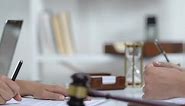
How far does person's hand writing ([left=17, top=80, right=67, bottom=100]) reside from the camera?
3.66 ft

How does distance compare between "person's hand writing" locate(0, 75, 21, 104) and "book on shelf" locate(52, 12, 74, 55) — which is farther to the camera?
"book on shelf" locate(52, 12, 74, 55)

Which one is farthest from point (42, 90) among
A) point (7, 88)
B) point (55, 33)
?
point (55, 33)

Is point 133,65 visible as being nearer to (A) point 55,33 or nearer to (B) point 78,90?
(B) point 78,90

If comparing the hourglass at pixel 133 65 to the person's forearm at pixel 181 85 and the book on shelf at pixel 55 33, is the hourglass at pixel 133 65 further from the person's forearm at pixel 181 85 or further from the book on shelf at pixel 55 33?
the book on shelf at pixel 55 33

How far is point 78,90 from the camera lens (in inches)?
24.5

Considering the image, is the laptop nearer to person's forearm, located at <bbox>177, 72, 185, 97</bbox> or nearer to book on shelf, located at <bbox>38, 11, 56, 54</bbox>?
person's forearm, located at <bbox>177, 72, 185, 97</bbox>

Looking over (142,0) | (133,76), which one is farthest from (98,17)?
(133,76)

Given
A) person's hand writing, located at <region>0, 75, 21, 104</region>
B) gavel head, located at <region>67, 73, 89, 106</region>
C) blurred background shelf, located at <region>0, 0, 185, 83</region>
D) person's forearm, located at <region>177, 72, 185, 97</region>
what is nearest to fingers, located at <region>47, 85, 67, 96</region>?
person's hand writing, located at <region>0, 75, 21, 104</region>

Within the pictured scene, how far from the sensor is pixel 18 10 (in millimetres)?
2455

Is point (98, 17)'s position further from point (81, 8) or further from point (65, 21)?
point (65, 21)

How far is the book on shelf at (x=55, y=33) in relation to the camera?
263 centimetres

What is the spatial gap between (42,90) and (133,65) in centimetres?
43

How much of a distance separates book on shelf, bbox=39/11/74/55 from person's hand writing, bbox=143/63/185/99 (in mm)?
1569

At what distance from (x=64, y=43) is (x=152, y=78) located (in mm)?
1596
